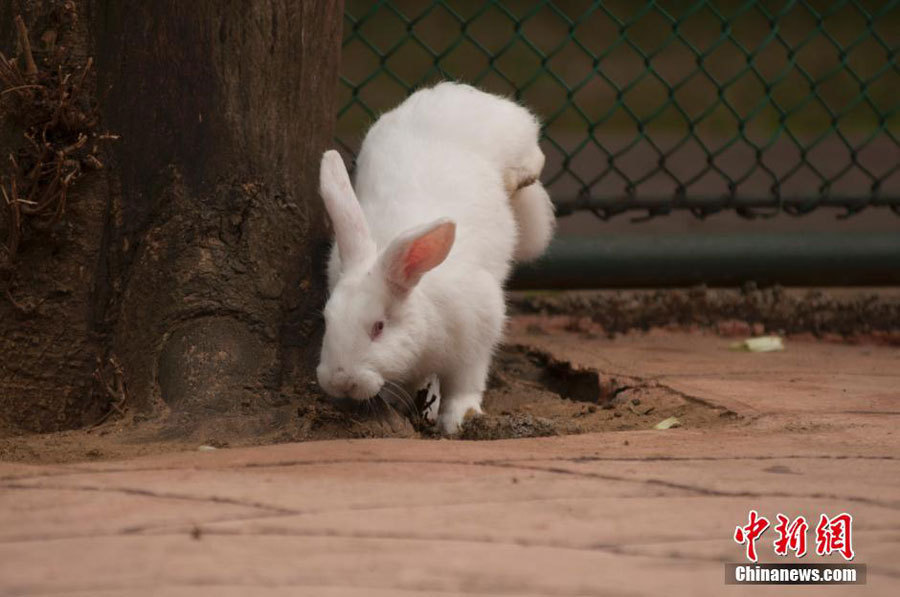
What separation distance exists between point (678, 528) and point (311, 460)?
2.11 feet

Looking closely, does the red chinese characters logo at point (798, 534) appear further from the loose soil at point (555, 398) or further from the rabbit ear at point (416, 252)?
the rabbit ear at point (416, 252)

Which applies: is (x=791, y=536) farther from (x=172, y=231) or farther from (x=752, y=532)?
(x=172, y=231)

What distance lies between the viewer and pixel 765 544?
5.95ft

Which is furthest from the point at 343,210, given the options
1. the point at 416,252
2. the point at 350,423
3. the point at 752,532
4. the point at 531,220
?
the point at 752,532

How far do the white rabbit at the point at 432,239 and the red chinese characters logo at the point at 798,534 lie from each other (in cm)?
102

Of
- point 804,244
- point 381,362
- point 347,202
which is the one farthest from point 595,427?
point 804,244

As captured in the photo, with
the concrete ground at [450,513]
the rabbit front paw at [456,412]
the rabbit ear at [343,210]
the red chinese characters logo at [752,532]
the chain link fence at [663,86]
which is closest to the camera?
the concrete ground at [450,513]

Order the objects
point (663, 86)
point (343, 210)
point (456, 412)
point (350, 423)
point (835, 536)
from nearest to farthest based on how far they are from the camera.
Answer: point (835, 536) < point (350, 423) < point (343, 210) < point (456, 412) < point (663, 86)

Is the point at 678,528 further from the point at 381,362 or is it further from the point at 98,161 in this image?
the point at 98,161

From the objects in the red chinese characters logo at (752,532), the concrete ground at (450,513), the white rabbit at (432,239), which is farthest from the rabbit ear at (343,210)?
the red chinese characters logo at (752,532)

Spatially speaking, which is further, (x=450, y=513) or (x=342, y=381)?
(x=342, y=381)

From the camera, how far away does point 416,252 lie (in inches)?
107

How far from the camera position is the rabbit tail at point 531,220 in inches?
146

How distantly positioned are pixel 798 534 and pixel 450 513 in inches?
19.6
